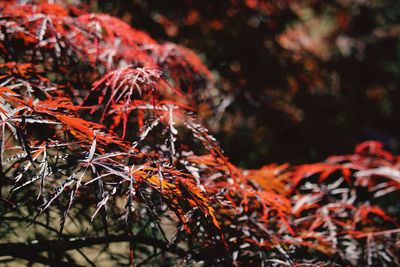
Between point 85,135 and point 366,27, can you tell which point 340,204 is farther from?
point 366,27

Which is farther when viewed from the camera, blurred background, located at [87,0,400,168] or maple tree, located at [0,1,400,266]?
blurred background, located at [87,0,400,168]

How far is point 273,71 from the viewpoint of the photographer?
68.4 inches

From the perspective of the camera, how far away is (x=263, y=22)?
186 cm

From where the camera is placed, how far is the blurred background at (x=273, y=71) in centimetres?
166

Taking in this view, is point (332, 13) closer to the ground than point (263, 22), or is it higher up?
higher up

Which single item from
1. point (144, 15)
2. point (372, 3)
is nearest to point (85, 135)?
point (144, 15)

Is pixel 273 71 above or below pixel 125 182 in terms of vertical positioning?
above

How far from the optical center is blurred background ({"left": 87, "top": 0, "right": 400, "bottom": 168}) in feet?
5.43

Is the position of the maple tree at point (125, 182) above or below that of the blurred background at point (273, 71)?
below

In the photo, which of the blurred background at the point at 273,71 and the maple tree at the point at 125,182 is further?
the blurred background at the point at 273,71

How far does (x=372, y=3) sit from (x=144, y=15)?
2334 millimetres

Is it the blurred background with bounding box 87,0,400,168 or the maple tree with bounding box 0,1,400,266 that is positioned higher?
the blurred background with bounding box 87,0,400,168

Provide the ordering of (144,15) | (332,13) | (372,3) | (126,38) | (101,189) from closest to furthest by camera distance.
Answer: (101,189)
(126,38)
(144,15)
(332,13)
(372,3)

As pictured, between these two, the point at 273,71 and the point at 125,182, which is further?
the point at 273,71
